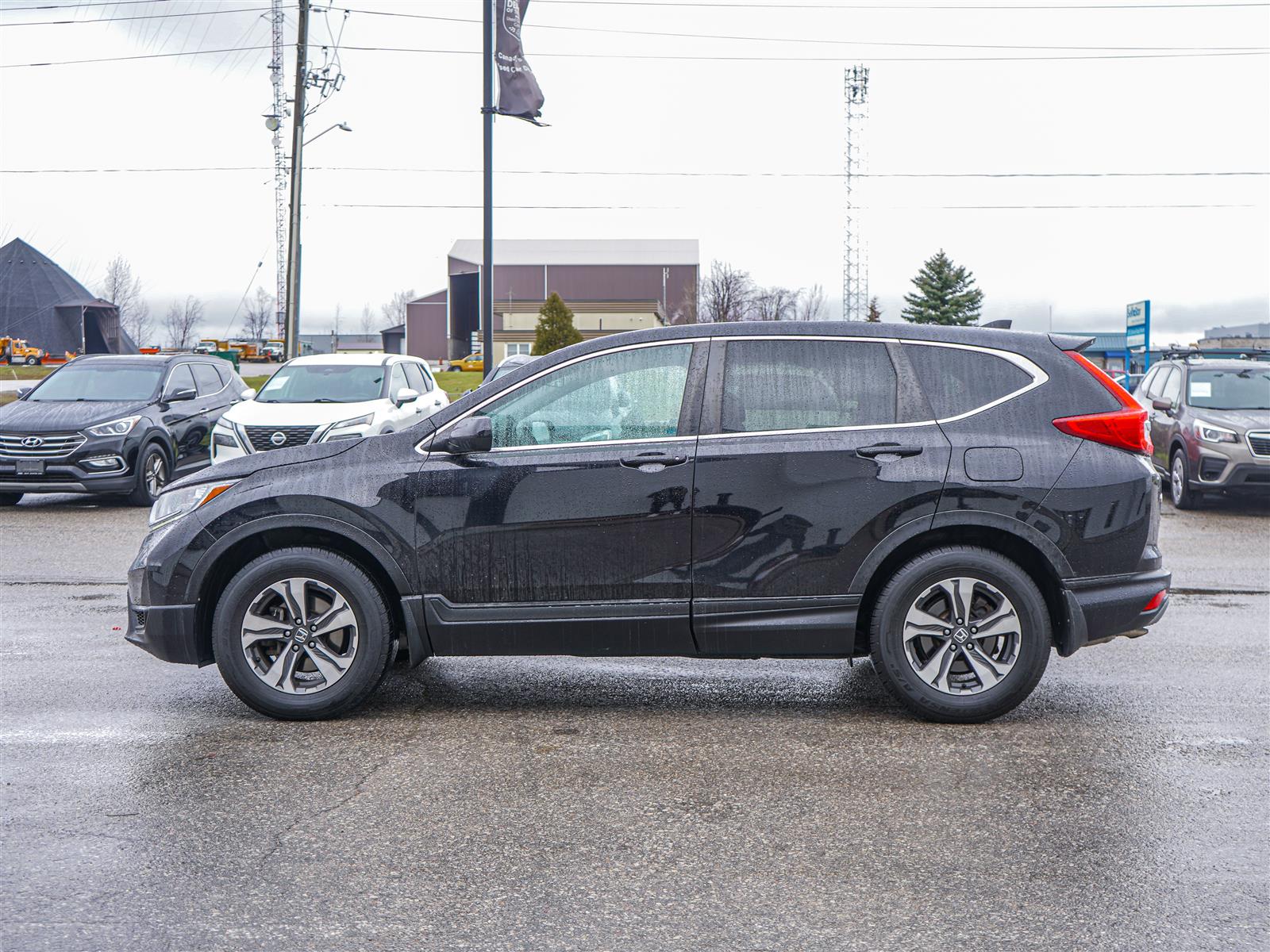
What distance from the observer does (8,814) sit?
4164mm

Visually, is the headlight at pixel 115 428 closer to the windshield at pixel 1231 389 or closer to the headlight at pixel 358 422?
the headlight at pixel 358 422

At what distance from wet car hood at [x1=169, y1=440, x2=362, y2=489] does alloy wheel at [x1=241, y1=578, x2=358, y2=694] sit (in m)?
0.52

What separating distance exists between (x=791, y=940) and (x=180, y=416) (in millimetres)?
13787

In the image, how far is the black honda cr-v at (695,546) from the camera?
5.23m

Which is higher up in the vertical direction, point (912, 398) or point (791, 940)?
point (912, 398)

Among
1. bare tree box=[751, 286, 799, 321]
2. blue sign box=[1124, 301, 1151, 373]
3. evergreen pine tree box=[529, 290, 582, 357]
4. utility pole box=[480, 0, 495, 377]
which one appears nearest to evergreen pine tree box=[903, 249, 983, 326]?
bare tree box=[751, 286, 799, 321]

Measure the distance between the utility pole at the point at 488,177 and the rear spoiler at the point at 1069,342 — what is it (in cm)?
1421

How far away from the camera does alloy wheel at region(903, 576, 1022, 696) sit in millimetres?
5234

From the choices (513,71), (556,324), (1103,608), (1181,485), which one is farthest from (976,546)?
(556,324)

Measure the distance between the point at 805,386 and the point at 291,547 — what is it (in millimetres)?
2390

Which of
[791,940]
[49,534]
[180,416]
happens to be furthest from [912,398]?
[180,416]

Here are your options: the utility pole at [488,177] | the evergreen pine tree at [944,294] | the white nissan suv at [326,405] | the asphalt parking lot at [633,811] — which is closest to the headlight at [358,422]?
the white nissan suv at [326,405]

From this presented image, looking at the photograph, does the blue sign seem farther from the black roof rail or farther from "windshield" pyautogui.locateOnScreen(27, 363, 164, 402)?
"windshield" pyautogui.locateOnScreen(27, 363, 164, 402)

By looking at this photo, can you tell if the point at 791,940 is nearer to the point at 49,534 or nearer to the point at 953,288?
the point at 49,534
